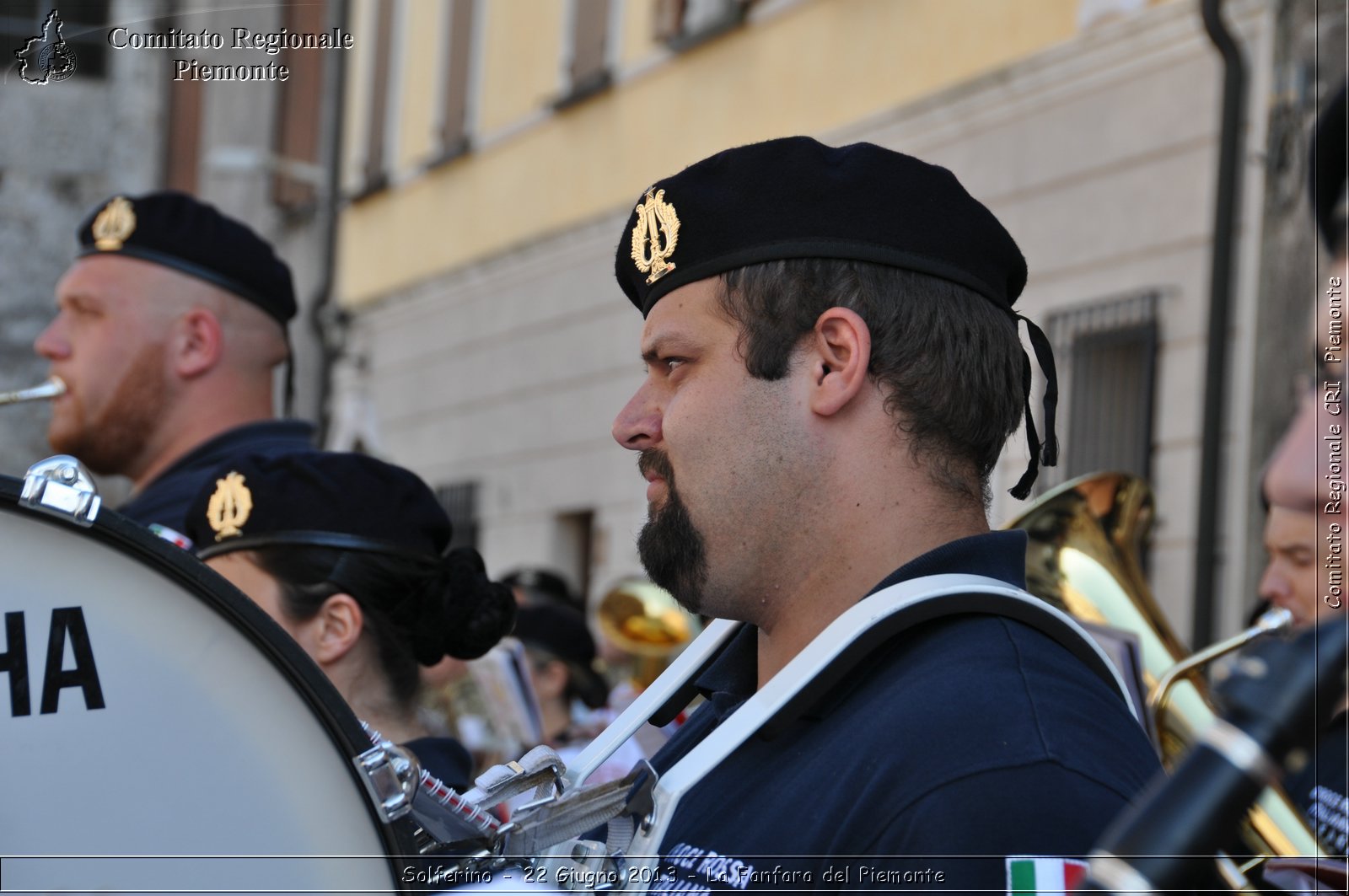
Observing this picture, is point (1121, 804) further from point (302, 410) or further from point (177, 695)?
point (302, 410)

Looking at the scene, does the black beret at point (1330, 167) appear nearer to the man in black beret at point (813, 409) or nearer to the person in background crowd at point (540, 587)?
the man in black beret at point (813, 409)

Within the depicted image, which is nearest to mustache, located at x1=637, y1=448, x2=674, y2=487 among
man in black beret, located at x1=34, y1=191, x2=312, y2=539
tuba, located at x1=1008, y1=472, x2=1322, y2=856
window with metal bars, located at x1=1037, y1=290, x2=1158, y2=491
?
tuba, located at x1=1008, y1=472, x2=1322, y2=856

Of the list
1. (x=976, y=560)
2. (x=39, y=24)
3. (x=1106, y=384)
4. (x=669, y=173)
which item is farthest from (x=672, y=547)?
(x=669, y=173)

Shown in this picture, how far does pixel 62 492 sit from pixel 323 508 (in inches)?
51.6

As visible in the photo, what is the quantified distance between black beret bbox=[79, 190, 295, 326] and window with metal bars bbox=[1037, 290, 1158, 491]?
4015mm

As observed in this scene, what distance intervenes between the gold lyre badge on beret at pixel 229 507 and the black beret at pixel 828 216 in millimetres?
1231

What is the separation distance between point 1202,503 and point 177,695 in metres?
5.68

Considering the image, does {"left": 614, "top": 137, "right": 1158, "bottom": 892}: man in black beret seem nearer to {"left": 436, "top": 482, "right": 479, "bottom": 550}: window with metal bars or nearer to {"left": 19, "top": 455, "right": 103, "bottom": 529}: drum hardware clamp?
{"left": 19, "top": 455, "right": 103, "bottom": 529}: drum hardware clamp

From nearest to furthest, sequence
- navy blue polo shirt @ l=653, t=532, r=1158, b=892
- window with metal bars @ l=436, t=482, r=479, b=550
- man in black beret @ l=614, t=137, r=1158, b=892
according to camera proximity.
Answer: navy blue polo shirt @ l=653, t=532, r=1158, b=892
man in black beret @ l=614, t=137, r=1158, b=892
window with metal bars @ l=436, t=482, r=479, b=550

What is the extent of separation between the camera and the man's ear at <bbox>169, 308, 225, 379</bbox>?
3.89 m

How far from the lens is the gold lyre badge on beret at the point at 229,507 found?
116 inches

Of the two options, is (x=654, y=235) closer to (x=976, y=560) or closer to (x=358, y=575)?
(x=976, y=560)

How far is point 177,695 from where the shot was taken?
1638 mm

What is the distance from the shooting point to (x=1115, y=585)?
11.6 ft
